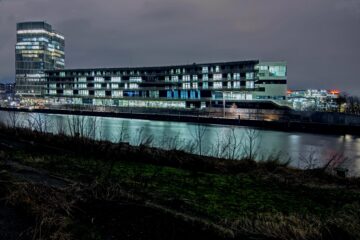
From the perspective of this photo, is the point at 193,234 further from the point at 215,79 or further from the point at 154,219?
the point at 215,79

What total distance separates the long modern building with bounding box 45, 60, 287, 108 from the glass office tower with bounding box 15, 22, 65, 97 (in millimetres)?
35722

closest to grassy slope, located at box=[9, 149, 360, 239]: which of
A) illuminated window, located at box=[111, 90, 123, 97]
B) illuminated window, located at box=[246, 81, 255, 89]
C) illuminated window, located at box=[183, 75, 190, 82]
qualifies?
illuminated window, located at box=[246, 81, 255, 89]

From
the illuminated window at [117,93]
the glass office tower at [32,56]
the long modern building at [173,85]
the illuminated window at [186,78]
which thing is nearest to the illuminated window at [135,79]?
the long modern building at [173,85]

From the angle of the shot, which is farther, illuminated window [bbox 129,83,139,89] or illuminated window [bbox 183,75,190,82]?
illuminated window [bbox 129,83,139,89]

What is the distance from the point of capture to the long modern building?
3396 inches

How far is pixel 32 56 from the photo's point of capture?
506 feet

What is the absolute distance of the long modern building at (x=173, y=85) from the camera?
86.2m

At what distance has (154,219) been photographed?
3.72 metres

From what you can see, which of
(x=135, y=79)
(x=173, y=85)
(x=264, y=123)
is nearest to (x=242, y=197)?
(x=264, y=123)

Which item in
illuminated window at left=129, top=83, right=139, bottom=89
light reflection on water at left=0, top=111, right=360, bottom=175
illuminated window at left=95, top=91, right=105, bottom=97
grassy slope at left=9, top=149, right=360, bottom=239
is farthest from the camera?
illuminated window at left=95, top=91, right=105, bottom=97

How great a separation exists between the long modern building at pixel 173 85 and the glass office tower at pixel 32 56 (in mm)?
35722

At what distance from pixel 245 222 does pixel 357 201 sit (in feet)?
9.43

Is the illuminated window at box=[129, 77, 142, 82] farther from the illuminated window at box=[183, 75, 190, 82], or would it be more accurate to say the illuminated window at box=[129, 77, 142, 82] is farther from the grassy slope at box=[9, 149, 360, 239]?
the grassy slope at box=[9, 149, 360, 239]

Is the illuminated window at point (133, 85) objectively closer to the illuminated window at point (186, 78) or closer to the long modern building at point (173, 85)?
the long modern building at point (173, 85)
